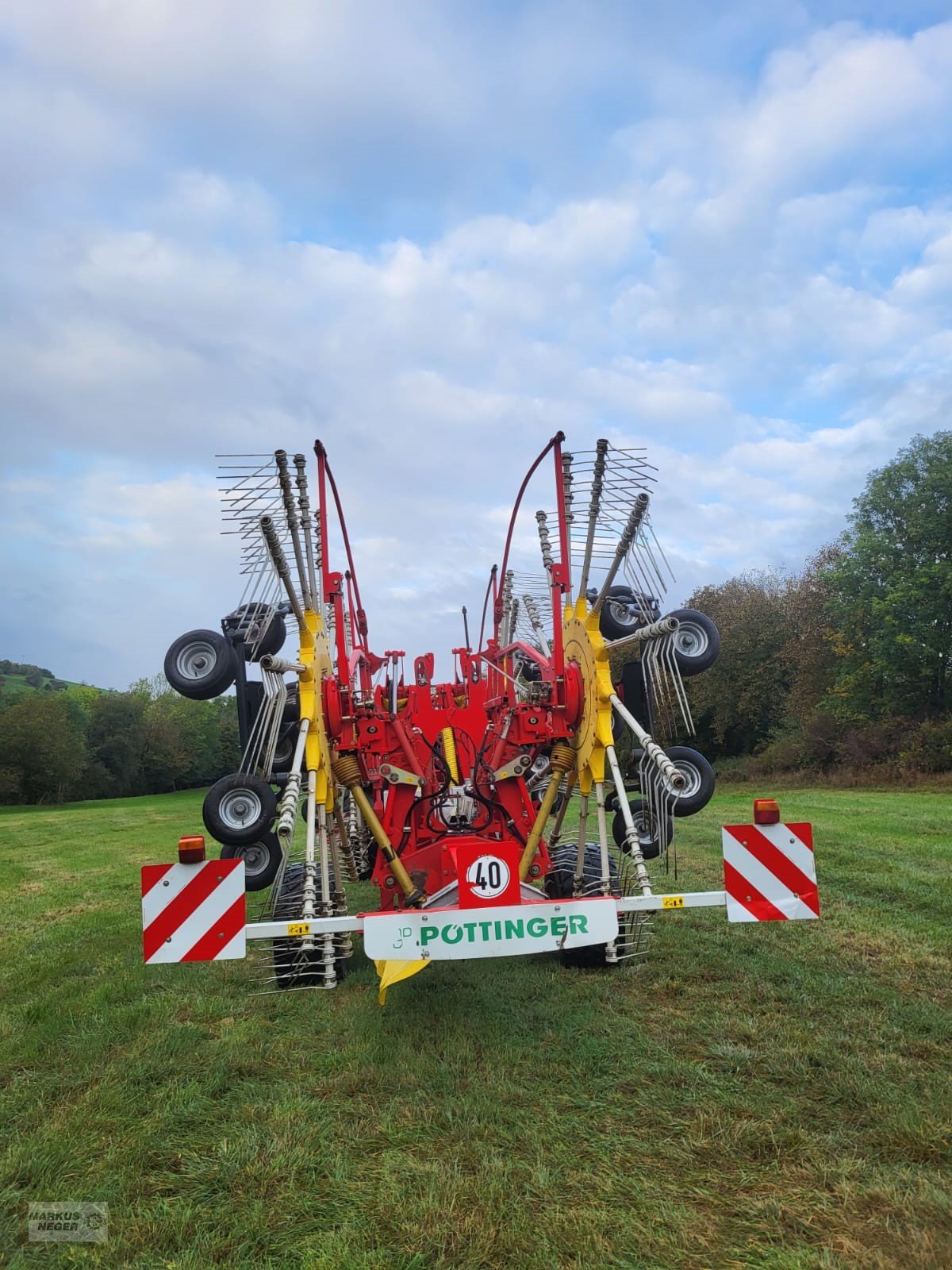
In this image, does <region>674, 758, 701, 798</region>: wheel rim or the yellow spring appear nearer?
<region>674, 758, 701, 798</region>: wheel rim

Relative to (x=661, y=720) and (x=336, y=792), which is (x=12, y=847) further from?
(x=661, y=720)

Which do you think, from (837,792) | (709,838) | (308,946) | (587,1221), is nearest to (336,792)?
(308,946)

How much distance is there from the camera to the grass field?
2539 millimetres

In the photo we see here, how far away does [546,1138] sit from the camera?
3125 mm

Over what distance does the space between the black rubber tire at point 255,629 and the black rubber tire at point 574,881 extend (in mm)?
2316

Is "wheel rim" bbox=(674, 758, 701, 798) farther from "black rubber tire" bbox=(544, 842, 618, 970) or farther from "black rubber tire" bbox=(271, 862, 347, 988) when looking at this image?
"black rubber tire" bbox=(271, 862, 347, 988)

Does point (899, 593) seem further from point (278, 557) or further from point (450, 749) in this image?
point (278, 557)

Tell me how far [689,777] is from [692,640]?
0.77 m

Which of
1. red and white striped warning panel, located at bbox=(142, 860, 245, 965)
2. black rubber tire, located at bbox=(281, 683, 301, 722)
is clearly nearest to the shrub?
black rubber tire, located at bbox=(281, 683, 301, 722)

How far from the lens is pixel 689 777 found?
4750mm

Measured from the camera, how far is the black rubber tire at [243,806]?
461 centimetres

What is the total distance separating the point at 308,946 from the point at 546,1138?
133 centimetres

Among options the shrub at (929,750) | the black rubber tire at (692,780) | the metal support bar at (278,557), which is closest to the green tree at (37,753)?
the shrub at (929,750)

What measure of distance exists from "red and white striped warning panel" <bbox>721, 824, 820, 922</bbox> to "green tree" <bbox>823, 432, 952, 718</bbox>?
24.2 meters
